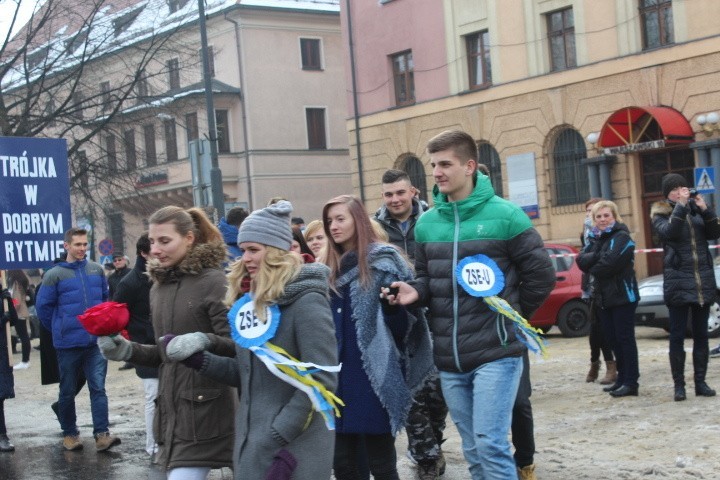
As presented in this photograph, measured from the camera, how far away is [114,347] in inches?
193

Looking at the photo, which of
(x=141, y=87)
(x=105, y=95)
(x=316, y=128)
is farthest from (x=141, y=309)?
(x=316, y=128)

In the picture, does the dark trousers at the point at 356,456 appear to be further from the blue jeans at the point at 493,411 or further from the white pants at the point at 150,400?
the white pants at the point at 150,400

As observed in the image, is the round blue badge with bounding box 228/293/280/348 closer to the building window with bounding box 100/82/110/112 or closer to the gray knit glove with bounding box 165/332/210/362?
the gray knit glove with bounding box 165/332/210/362

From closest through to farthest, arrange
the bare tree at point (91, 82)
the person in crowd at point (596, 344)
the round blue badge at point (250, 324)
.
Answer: the round blue badge at point (250, 324)
the person in crowd at point (596, 344)
the bare tree at point (91, 82)

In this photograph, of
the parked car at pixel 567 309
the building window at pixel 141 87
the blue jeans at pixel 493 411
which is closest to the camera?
the blue jeans at pixel 493 411

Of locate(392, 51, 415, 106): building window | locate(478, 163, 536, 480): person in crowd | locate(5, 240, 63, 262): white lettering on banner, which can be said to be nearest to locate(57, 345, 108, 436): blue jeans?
locate(5, 240, 63, 262): white lettering on banner

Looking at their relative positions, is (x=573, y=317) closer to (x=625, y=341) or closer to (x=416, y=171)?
(x=625, y=341)

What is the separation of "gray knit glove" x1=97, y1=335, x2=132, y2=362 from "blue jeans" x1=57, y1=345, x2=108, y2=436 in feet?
17.4

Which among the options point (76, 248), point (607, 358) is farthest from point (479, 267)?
point (607, 358)

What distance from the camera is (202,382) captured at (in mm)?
5332

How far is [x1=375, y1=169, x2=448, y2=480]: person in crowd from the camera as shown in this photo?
7449 mm

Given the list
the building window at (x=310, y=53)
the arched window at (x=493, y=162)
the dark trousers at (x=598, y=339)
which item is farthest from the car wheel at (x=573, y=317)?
the building window at (x=310, y=53)

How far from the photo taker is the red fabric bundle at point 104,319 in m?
4.73

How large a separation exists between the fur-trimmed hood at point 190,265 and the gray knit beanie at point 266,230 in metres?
0.80
